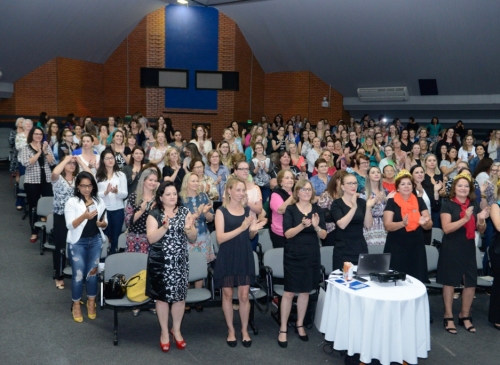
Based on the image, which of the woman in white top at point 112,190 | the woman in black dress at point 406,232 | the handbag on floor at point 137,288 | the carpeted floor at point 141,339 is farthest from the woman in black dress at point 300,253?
the woman in white top at point 112,190

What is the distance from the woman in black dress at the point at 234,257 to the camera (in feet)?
15.8

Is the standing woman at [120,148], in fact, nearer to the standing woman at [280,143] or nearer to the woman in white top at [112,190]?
the woman in white top at [112,190]

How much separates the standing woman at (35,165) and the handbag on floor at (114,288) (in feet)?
10.8

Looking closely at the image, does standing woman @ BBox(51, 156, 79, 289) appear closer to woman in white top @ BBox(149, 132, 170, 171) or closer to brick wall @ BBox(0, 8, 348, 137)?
woman in white top @ BBox(149, 132, 170, 171)

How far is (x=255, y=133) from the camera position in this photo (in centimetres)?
941

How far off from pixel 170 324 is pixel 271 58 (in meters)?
12.3

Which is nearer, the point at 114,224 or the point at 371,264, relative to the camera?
the point at 371,264

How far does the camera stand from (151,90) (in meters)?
15.4

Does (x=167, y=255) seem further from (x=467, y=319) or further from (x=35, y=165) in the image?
(x=35, y=165)

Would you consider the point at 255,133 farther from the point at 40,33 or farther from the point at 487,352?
the point at 40,33

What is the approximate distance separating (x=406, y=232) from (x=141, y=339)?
2.78m

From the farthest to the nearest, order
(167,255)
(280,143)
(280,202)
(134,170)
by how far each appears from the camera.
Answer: (280,143)
(134,170)
(280,202)
(167,255)

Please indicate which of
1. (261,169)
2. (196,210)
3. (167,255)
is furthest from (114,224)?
(261,169)

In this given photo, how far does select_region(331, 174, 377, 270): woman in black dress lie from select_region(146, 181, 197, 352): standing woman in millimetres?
1419
